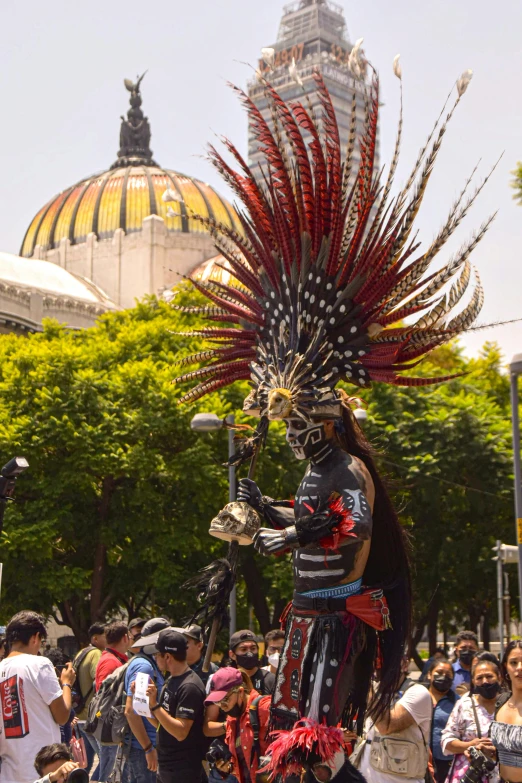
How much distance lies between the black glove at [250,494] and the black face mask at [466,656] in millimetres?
6262

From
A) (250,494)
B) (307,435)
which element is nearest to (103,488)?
(250,494)

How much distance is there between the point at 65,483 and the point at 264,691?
839 inches

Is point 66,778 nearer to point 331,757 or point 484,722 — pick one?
point 331,757

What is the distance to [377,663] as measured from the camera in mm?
7590

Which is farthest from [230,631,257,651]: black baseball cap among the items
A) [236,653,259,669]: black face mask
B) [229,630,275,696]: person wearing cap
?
[236,653,259,669]: black face mask

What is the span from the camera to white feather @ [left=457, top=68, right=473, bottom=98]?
750 cm

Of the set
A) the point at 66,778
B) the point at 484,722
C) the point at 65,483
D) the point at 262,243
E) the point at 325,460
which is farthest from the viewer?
the point at 65,483

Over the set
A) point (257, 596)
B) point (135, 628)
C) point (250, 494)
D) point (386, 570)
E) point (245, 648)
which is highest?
point (250, 494)

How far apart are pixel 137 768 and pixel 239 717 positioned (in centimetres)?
235

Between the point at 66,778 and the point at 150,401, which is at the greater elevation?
the point at 150,401

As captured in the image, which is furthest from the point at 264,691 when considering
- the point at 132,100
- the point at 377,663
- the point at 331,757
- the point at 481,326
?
the point at 132,100

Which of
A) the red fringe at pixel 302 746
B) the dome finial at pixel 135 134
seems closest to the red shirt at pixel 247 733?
the red fringe at pixel 302 746

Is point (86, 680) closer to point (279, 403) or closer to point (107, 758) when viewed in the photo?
point (107, 758)

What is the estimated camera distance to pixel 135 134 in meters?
106
